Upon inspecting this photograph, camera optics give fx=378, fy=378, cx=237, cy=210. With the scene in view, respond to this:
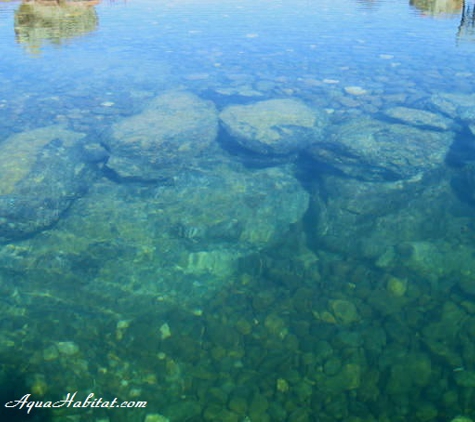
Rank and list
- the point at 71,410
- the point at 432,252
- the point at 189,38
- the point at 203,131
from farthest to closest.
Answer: the point at 189,38 → the point at 203,131 → the point at 432,252 → the point at 71,410

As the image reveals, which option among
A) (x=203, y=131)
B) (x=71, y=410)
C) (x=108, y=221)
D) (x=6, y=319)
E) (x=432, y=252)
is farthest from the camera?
(x=203, y=131)

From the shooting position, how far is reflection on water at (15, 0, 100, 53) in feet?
63.9

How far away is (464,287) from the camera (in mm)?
5980

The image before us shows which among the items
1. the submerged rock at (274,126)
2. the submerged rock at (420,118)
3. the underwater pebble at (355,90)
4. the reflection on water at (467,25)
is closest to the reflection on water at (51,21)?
the submerged rock at (274,126)

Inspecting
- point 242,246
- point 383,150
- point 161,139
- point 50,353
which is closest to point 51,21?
point 161,139

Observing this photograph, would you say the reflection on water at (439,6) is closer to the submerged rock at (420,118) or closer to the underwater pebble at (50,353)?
the submerged rock at (420,118)

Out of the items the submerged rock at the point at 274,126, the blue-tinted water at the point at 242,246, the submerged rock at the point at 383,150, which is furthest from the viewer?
the submerged rock at the point at 274,126

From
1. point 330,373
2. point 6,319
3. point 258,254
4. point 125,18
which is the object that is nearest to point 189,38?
point 125,18

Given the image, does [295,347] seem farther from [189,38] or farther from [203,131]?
[189,38]

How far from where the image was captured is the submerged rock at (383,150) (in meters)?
8.42

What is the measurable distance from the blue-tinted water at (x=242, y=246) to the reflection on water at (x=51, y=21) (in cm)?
681

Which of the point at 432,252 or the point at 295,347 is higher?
the point at 432,252

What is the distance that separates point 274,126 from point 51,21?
1914 cm

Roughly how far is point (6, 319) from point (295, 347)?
441cm
